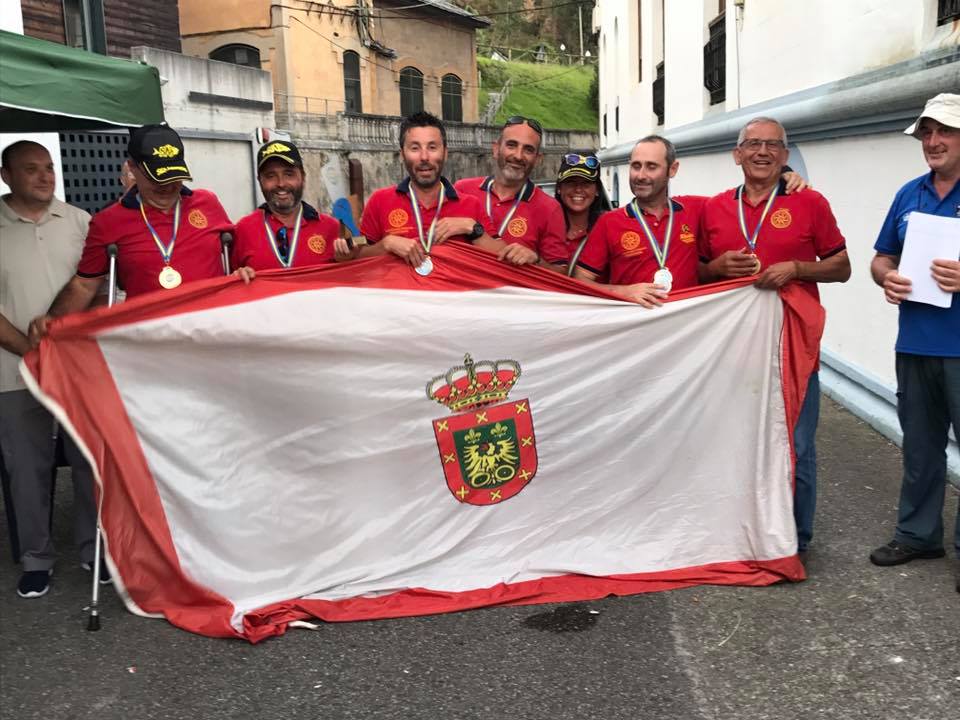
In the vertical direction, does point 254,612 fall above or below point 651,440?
below

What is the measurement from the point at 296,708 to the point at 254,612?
674mm

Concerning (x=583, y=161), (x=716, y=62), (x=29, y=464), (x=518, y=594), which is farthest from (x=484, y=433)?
(x=716, y=62)

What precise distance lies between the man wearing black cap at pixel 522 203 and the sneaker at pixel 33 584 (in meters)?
2.74

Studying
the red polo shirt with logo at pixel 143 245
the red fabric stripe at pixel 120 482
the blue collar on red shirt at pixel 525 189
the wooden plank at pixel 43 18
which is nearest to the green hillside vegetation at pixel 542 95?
the wooden plank at pixel 43 18

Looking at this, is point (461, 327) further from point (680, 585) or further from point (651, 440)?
point (680, 585)

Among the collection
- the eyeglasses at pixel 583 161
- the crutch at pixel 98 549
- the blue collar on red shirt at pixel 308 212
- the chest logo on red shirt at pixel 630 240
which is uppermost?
the eyeglasses at pixel 583 161

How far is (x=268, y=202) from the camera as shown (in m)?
4.69

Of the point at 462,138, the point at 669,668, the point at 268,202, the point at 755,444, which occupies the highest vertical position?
the point at 462,138

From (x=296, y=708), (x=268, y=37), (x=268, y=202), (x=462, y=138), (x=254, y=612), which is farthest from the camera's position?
(x=462, y=138)

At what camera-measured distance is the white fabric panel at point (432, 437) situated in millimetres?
4074

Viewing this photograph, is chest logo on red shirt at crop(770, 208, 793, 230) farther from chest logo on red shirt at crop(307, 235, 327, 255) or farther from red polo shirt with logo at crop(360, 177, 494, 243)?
chest logo on red shirt at crop(307, 235, 327, 255)

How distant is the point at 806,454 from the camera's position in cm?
443

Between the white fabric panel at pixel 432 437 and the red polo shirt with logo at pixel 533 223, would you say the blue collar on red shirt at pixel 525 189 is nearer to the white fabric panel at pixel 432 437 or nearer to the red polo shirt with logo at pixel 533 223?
the red polo shirt with logo at pixel 533 223

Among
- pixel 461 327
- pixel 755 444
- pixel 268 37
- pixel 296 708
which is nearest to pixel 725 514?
pixel 755 444
